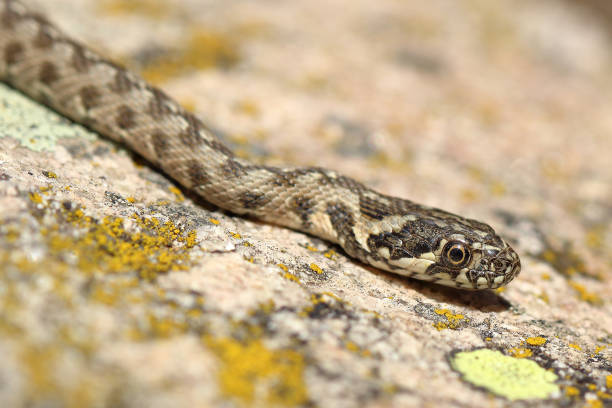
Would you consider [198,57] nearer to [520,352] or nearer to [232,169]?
[232,169]

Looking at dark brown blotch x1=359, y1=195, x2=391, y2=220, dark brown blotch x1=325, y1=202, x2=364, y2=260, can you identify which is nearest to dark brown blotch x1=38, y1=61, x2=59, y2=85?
dark brown blotch x1=325, y1=202, x2=364, y2=260

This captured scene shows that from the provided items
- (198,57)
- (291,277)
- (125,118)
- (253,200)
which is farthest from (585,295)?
(198,57)

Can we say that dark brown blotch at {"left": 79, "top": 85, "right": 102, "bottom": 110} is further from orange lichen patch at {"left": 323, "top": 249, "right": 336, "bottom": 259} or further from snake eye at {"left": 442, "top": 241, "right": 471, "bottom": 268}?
snake eye at {"left": 442, "top": 241, "right": 471, "bottom": 268}

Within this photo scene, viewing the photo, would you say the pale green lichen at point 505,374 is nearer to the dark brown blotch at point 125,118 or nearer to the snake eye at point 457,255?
the snake eye at point 457,255

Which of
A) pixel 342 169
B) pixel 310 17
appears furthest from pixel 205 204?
pixel 310 17

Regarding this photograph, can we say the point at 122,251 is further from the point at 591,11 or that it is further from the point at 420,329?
the point at 591,11

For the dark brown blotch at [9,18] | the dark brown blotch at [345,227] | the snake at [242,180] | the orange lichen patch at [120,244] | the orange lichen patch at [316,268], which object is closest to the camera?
the orange lichen patch at [120,244]

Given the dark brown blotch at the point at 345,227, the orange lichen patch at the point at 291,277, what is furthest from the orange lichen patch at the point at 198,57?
the orange lichen patch at the point at 291,277
